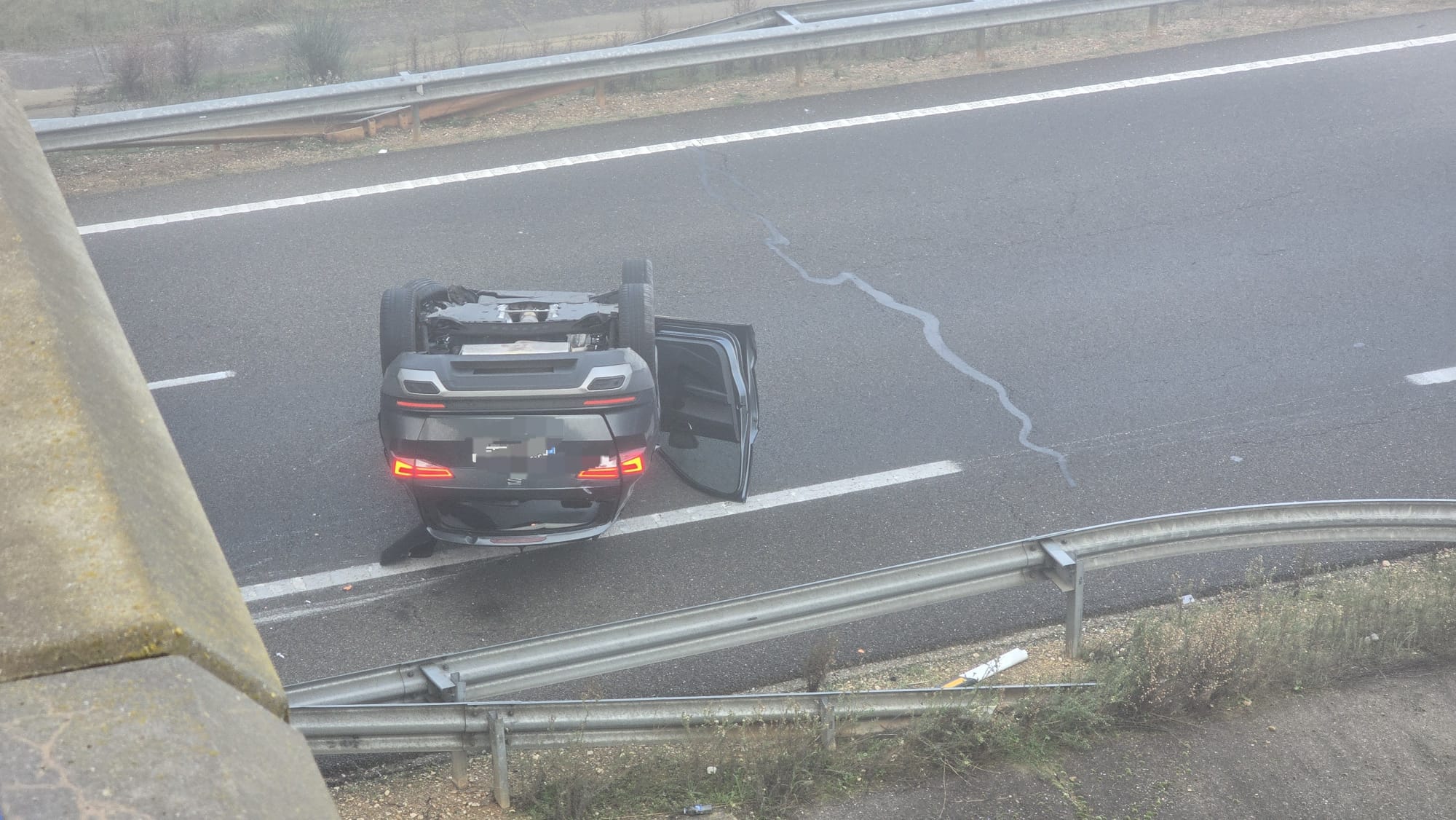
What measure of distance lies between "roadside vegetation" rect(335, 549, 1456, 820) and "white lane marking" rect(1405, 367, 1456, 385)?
2.62m

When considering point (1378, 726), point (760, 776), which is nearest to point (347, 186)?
point (760, 776)

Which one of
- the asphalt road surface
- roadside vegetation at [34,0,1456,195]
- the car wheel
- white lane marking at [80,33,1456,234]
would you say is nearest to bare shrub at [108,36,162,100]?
roadside vegetation at [34,0,1456,195]

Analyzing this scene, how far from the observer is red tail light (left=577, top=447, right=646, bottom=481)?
6.39 m

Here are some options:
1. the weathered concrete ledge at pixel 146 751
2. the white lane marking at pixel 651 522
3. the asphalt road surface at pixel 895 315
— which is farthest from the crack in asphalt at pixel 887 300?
the weathered concrete ledge at pixel 146 751

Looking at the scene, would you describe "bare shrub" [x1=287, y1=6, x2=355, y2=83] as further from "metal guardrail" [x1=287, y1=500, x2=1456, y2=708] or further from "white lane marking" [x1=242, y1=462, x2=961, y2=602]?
"metal guardrail" [x1=287, y1=500, x2=1456, y2=708]

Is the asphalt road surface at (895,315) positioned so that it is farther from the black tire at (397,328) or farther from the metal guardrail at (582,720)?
the metal guardrail at (582,720)

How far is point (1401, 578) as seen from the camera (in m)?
6.79

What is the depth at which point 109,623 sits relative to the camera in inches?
102

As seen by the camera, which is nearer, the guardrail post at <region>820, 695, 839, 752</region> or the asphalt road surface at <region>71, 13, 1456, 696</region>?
the guardrail post at <region>820, 695, 839, 752</region>

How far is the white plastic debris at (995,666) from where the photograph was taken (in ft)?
19.5

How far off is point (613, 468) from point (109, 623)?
12.7ft

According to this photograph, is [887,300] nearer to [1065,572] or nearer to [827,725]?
[1065,572]

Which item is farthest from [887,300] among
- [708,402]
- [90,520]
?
[90,520]

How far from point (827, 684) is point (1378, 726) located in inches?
92.3
